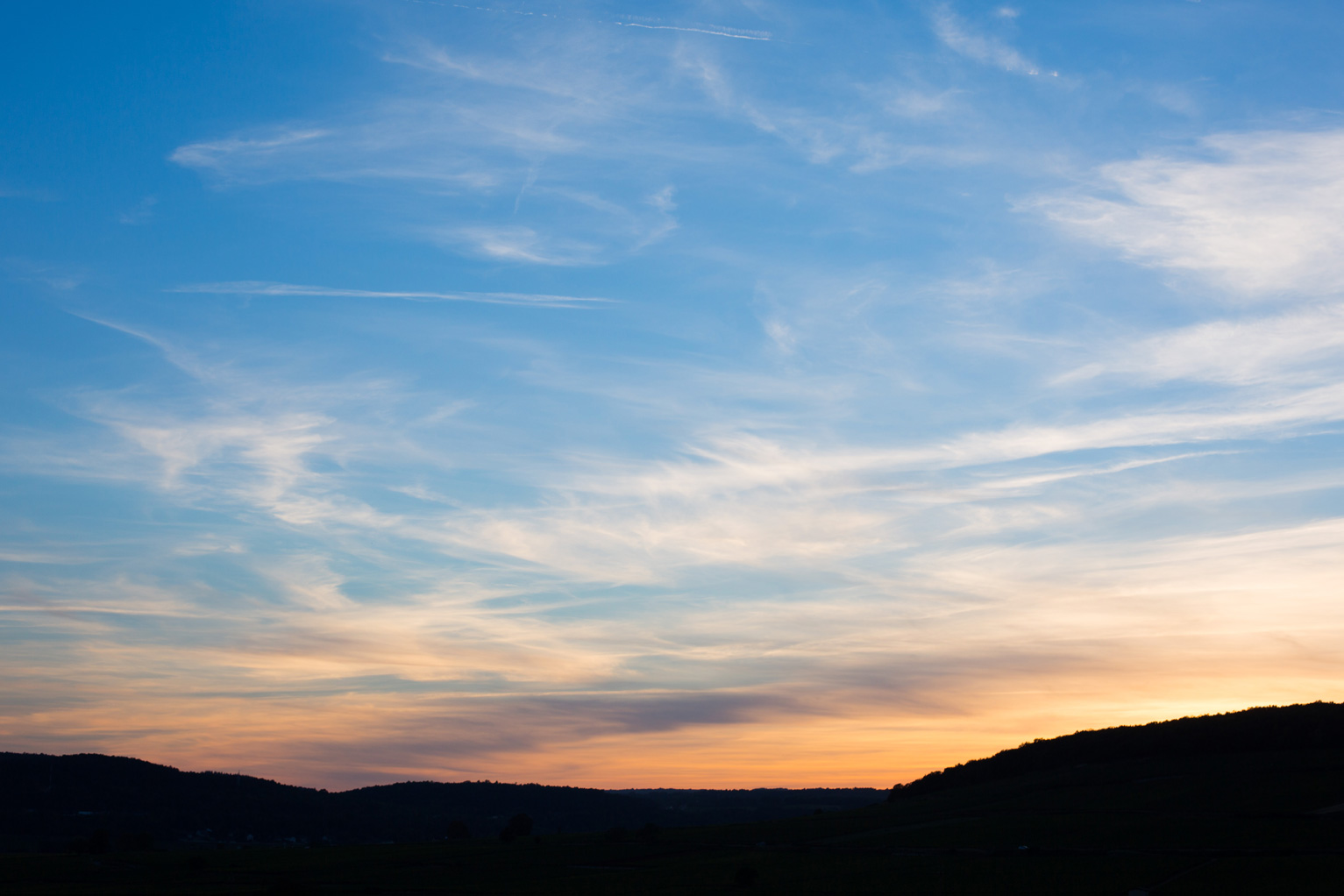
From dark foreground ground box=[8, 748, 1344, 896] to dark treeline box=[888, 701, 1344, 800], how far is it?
212 inches

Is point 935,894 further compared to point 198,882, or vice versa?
point 198,882

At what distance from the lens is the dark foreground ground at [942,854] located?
89.8 m

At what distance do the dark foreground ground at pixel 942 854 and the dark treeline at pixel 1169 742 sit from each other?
212 inches

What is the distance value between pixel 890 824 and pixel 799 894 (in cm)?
5111

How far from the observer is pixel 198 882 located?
12281 cm

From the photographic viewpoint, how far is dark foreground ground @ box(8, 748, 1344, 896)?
8975cm

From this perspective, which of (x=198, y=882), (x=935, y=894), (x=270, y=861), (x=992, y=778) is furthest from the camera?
Result: (x=992, y=778)

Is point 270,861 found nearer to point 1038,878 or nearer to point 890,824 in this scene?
point 890,824

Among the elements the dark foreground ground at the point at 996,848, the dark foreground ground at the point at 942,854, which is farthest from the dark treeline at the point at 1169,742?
the dark foreground ground at the point at 942,854

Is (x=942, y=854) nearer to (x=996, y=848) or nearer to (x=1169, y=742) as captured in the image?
(x=996, y=848)

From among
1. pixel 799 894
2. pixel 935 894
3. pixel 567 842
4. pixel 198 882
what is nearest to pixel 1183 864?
pixel 935 894

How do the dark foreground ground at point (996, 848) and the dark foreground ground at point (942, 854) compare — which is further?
the dark foreground ground at point (996, 848)

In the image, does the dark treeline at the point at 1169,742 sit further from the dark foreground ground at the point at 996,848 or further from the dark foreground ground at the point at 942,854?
the dark foreground ground at the point at 942,854

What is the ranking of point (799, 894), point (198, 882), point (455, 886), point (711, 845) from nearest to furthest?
point (799, 894) → point (455, 886) → point (198, 882) → point (711, 845)
